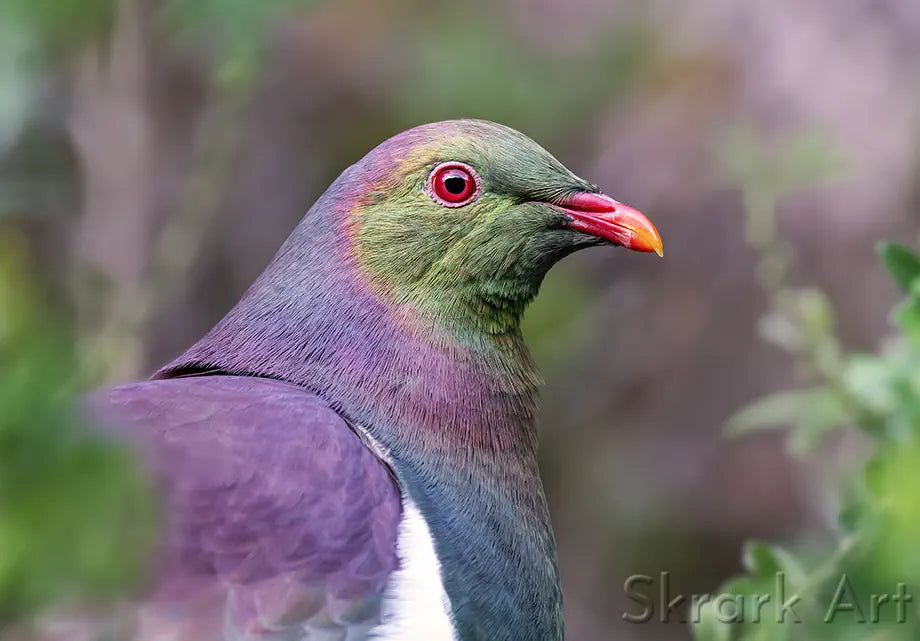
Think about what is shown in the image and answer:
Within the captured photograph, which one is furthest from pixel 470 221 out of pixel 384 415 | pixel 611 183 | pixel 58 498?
pixel 611 183

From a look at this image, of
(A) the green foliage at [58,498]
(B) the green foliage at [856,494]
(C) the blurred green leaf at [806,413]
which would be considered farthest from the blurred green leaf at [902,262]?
(A) the green foliage at [58,498]

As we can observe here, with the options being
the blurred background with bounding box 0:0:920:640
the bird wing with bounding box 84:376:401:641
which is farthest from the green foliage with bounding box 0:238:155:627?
the blurred background with bounding box 0:0:920:640

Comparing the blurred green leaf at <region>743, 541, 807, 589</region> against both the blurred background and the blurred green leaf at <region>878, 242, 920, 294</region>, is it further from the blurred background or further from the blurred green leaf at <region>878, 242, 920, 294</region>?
the blurred background

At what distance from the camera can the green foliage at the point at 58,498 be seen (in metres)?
1.04

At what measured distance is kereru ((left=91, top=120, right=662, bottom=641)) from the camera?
221 centimetres

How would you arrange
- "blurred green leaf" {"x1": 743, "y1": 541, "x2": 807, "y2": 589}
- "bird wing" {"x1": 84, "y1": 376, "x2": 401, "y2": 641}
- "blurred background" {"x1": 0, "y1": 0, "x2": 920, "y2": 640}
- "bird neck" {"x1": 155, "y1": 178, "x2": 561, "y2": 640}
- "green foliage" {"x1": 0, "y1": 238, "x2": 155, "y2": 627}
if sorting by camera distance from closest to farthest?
"green foliage" {"x1": 0, "y1": 238, "x2": 155, "y2": 627} < "bird wing" {"x1": 84, "y1": 376, "x2": 401, "y2": 641} < "blurred green leaf" {"x1": 743, "y1": 541, "x2": 807, "y2": 589} < "bird neck" {"x1": 155, "y1": 178, "x2": 561, "y2": 640} < "blurred background" {"x1": 0, "y1": 0, "x2": 920, "y2": 640}

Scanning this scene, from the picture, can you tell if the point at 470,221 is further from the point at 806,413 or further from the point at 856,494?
the point at 856,494

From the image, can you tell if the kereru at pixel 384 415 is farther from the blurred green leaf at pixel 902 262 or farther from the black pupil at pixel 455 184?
the blurred green leaf at pixel 902 262

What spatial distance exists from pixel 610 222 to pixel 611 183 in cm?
326

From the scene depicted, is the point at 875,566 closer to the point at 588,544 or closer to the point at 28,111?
the point at 28,111

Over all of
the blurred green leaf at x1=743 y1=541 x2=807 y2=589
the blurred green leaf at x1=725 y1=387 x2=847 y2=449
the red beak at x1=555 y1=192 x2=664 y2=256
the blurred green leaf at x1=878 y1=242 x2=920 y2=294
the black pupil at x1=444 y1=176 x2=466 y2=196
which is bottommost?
the blurred green leaf at x1=743 y1=541 x2=807 y2=589

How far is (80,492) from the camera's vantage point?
1.05 m

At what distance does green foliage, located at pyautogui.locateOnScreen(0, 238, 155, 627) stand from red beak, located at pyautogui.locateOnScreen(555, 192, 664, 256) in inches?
74.3

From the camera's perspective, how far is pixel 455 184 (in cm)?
284
